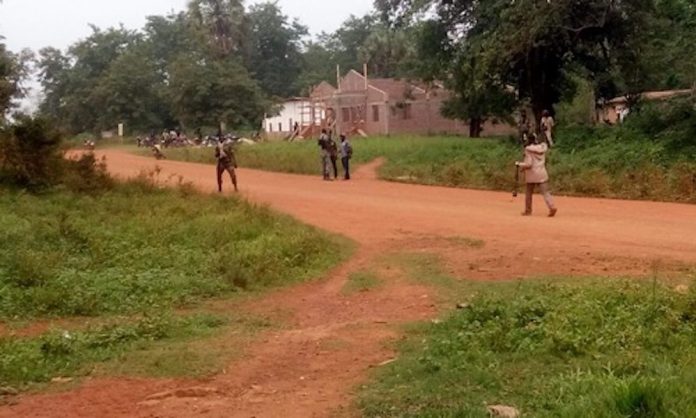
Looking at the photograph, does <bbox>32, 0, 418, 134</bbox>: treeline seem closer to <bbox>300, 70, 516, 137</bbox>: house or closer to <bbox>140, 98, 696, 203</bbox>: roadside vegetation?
<bbox>300, 70, 516, 137</bbox>: house

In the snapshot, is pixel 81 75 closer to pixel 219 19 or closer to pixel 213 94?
pixel 219 19

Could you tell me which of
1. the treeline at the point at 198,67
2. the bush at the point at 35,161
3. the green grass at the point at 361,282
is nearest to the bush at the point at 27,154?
the bush at the point at 35,161

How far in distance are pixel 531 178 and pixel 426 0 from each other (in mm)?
17238

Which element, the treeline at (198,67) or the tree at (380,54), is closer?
the treeline at (198,67)

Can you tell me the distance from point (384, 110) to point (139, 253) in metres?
48.1

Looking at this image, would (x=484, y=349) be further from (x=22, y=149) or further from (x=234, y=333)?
(x=22, y=149)

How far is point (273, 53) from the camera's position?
9594 centimetres

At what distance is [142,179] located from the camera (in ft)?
70.3

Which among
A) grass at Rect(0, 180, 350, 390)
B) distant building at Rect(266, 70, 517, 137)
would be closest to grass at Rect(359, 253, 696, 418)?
grass at Rect(0, 180, 350, 390)

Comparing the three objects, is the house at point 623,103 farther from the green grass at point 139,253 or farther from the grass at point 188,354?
the grass at point 188,354

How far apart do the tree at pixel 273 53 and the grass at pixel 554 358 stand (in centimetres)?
8573

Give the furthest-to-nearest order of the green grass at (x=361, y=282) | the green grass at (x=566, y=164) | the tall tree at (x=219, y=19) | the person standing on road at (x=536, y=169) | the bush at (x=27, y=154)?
the tall tree at (x=219, y=19) → the green grass at (x=566, y=164) → the bush at (x=27, y=154) → the person standing on road at (x=536, y=169) → the green grass at (x=361, y=282)

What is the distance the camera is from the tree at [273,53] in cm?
9419

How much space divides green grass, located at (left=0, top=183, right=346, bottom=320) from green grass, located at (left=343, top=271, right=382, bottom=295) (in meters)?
0.73
